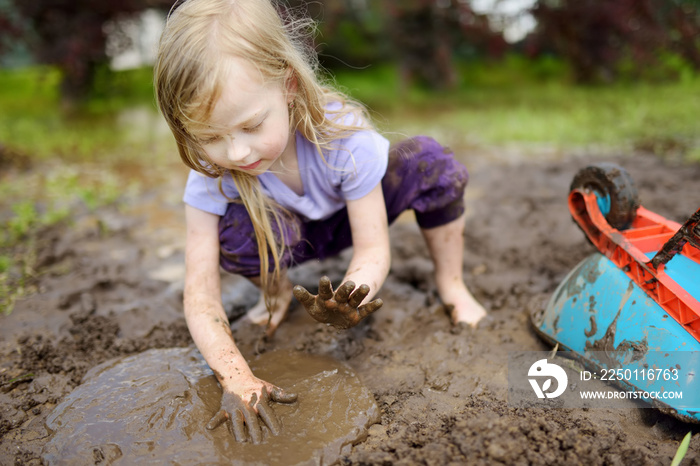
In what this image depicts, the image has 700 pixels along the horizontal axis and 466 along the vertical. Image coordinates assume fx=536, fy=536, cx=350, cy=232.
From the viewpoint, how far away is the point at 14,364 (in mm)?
1815

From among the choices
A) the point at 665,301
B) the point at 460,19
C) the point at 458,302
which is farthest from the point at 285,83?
the point at 460,19

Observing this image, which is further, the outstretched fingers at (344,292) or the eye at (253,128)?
the eye at (253,128)

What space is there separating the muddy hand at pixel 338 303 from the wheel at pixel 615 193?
33.9 inches

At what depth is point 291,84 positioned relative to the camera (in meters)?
1.58

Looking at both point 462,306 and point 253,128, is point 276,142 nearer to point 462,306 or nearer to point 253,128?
point 253,128

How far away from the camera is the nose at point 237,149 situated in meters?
1.42

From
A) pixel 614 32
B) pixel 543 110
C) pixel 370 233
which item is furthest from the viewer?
pixel 614 32

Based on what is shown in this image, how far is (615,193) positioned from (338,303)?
96 centimetres

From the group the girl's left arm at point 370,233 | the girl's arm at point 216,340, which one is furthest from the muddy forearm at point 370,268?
the girl's arm at point 216,340

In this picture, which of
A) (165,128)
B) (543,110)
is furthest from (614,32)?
(165,128)

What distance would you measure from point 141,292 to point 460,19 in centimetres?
525

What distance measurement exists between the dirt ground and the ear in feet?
2.75

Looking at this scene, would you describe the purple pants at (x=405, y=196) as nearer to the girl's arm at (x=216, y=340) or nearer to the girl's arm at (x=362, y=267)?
the girl's arm at (x=216, y=340)

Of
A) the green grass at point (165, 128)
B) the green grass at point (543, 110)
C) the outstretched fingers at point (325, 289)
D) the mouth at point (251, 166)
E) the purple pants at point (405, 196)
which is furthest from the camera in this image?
the green grass at point (543, 110)
